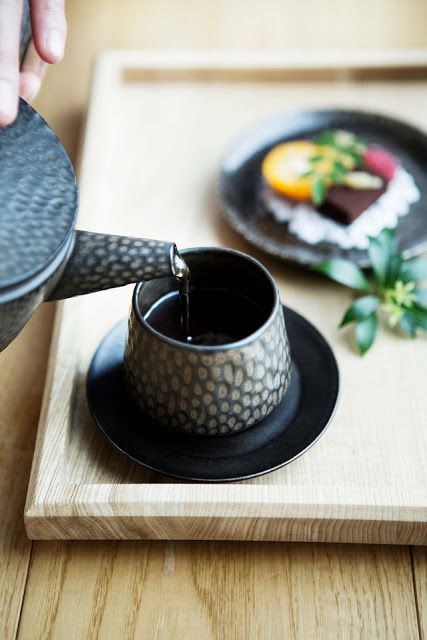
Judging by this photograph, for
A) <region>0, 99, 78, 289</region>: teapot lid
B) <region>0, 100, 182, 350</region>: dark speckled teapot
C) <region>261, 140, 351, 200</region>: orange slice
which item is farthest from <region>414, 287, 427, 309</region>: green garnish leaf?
<region>0, 99, 78, 289</region>: teapot lid

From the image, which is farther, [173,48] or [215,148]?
[173,48]

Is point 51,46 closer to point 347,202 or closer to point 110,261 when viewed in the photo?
point 110,261

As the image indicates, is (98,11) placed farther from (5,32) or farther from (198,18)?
(5,32)

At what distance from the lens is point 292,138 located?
1.15 meters

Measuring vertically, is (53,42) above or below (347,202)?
above

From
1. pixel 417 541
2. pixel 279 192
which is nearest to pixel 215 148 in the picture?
pixel 279 192

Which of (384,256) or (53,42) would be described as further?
(384,256)

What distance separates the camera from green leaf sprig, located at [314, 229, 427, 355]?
894 mm

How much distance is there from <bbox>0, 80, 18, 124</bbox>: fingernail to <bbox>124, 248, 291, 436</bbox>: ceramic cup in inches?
7.4

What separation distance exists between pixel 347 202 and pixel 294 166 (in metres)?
0.10

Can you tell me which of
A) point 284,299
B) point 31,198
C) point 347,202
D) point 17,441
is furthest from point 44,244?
point 347,202

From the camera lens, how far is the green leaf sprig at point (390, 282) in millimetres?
894

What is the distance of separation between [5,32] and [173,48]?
2.38 feet

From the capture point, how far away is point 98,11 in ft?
4.84
